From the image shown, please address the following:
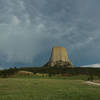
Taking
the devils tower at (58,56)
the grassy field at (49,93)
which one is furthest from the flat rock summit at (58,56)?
the grassy field at (49,93)

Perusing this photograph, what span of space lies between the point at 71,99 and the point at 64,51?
13906 cm

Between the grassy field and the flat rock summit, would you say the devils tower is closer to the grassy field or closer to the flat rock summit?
the flat rock summit

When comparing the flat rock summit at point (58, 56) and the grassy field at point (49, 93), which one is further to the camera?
the flat rock summit at point (58, 56)

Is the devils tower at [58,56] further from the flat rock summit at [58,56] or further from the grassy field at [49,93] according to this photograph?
the grassy field at [49,93]

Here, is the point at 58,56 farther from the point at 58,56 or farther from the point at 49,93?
the point at 49,93

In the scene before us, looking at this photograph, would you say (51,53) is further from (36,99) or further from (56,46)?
(36,99)

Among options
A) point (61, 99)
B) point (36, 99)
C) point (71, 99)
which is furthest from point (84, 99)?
point (36, 99)

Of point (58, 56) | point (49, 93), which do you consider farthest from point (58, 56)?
point (49, 93)

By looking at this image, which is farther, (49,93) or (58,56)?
(58,56)

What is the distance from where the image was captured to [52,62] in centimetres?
13875

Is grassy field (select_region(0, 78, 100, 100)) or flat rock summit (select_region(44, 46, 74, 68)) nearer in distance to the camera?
grassy field (select_region(0, 78, 100, 100))

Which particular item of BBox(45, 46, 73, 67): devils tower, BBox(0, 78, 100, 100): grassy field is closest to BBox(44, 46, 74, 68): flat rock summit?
BBox(45, 46, 73, 67): devils tower

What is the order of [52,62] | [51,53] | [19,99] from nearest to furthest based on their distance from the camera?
[19,99] → [52,62] → [51,53]

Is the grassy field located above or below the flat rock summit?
below
